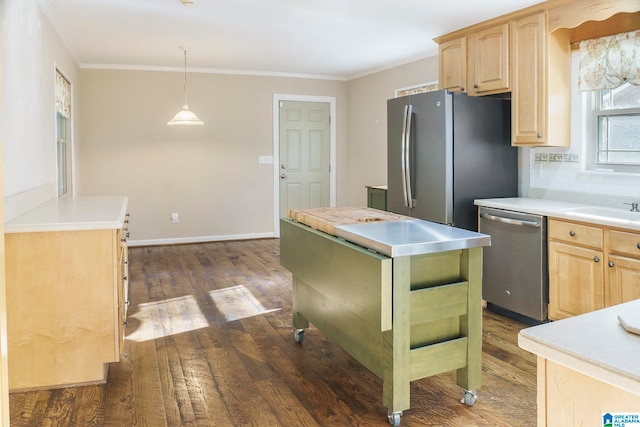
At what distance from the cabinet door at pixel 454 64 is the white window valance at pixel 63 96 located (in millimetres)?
3532

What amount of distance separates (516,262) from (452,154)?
952 millimetres

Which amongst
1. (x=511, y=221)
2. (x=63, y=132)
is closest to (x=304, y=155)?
(x=63, y=132)

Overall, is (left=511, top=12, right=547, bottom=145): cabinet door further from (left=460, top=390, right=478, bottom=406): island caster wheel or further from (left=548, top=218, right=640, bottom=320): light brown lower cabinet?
(left=460, top=390, right=478, bottom=406): island caster wheel

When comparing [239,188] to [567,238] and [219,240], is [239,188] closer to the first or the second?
[219,240]

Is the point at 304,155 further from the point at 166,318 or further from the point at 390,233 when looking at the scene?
the point at 390,233

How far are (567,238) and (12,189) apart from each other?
3.35 meters

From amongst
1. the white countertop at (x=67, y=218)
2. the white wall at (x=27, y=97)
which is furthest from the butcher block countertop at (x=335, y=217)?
the white wall at (x=27, y=97)

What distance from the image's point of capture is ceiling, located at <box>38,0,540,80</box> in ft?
12.6

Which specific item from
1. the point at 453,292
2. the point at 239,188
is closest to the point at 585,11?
the point at 453,292

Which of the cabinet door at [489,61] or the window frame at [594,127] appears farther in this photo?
the cabinet door at [489,61]

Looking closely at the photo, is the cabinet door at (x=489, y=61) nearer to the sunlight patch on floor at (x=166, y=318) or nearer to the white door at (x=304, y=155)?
the sunlight patch on floor at (x=166, y=318)

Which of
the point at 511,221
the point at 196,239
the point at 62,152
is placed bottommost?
the point at 196,239

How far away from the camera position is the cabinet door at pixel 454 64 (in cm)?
440

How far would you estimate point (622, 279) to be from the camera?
2938mm
